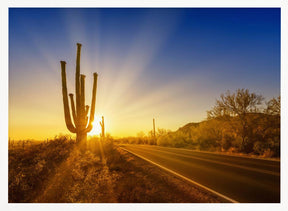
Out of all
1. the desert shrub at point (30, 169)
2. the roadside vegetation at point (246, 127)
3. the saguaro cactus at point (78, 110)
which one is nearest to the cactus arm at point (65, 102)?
the saguaro cactus at point (78, 110)

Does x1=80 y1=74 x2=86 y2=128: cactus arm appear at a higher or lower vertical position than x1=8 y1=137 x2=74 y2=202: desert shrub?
higher

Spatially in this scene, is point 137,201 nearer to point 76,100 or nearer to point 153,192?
point 153,192

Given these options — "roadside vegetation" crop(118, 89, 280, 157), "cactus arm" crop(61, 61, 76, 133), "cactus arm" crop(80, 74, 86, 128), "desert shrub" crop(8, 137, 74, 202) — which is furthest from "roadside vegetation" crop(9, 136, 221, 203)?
"roadside vegetation" crop(118, 89, 280, 157)

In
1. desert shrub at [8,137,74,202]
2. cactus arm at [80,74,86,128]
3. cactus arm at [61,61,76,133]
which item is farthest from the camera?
cactus arm at [80,74,86,128]

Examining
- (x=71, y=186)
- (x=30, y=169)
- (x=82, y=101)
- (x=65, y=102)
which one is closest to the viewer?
(x=71, y=186)

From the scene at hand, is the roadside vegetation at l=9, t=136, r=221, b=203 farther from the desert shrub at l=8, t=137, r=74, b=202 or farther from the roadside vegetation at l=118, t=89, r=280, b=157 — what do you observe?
the roadside vegetation at l=118, t=89, r=280, b=157

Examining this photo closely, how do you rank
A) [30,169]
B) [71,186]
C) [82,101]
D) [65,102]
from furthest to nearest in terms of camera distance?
[82,101]
[65,102]
[30,169]
[71,186]

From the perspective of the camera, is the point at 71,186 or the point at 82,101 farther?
the point at 82,101

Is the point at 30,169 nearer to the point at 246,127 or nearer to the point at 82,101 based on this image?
the point at 82,101

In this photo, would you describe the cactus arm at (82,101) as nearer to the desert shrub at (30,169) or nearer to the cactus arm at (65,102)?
the cactus arm at (65,102)

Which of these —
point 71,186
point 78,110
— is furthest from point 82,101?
point 71,186
